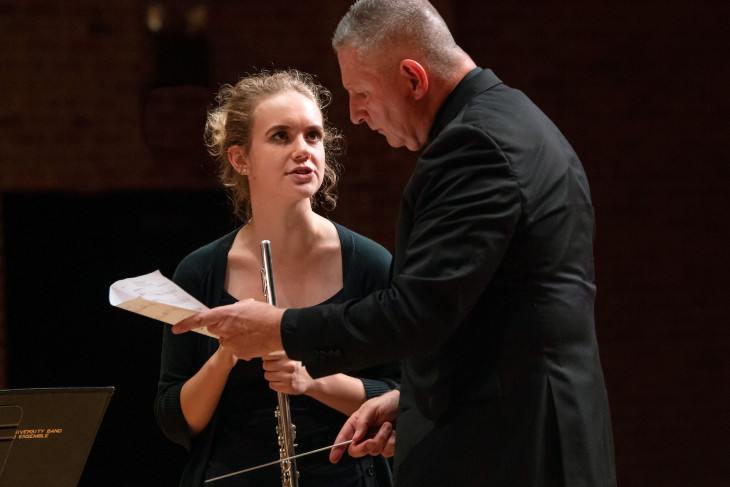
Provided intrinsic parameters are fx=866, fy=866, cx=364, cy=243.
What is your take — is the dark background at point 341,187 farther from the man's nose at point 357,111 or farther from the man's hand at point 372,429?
the man's nose at point 357,111

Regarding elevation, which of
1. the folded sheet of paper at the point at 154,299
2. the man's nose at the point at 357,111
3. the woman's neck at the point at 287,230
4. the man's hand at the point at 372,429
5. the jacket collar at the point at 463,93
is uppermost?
the man's nose at the point at 357,111

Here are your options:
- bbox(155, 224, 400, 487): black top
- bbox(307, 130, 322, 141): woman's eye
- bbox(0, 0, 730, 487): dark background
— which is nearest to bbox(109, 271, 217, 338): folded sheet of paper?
bbox(155, 224, 400, 487): black top

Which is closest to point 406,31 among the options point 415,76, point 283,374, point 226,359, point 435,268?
point 415,76

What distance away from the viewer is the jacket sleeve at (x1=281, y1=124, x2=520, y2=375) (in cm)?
131

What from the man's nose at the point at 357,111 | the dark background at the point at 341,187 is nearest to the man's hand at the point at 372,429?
the man's nose at the point at 357,111

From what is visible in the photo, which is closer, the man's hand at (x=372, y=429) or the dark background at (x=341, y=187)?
the man's hand at (x=372, y=429)

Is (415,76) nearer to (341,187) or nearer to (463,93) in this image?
(463,93)

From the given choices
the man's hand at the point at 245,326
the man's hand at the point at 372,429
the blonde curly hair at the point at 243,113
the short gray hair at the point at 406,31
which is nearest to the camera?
the man's hand at the point at 245,326

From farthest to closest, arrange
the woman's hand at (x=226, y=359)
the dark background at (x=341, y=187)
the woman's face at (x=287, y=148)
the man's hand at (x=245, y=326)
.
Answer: the dark background at (x=341, y=187) < the woman's face at (x=287, y=148) < the woman's hand at (x=226, y=359) < the man's hand at (x=245, y=326)

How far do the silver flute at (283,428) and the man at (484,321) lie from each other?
11.3 inches

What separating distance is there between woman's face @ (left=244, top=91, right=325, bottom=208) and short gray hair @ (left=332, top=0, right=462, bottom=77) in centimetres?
56

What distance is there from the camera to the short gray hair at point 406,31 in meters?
1.54

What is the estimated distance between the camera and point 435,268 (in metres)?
1.31

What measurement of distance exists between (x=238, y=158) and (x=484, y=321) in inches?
42.1
